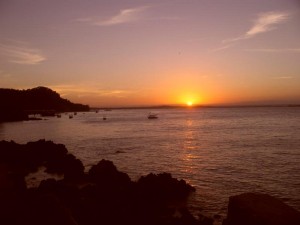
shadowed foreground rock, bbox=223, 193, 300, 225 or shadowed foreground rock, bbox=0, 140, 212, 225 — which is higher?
shadowed foreground rock, bbox=223, 193, 300, 225

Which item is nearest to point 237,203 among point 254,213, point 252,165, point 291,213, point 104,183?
point 254,213

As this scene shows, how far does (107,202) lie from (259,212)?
32.9 ft

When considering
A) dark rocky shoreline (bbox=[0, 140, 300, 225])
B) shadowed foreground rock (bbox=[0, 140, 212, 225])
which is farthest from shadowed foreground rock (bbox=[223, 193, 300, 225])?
shadowed foreground rock (bbox=[0, 140, 212, 225])

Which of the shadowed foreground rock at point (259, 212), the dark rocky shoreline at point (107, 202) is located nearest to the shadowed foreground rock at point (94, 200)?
the dark rocky shoreline at point (107, 202)

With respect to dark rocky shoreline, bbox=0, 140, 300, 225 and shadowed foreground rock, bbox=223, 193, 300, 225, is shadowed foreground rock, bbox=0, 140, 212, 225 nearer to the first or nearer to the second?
dark rocky shoreline, bbox=0, 140, 300, 225

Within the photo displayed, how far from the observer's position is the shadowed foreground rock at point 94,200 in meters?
11.8

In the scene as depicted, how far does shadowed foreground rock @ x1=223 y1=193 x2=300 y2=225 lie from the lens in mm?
10977

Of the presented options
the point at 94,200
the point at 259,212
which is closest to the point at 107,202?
the point at 94,200

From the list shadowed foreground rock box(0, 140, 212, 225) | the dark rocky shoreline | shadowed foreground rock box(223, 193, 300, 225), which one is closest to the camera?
shadowed foreground rock box(223, 193, 300, 225)

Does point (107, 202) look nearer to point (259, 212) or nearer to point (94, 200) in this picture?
point (94, 200)

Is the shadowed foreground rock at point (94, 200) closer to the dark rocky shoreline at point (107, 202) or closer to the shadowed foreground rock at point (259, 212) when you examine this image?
the dark rocky shoreline at point (107, 202)

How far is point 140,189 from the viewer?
71.4ft

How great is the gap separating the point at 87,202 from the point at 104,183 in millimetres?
5646

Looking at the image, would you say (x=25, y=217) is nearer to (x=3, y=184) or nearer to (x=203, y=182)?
(x=3, y=184)
